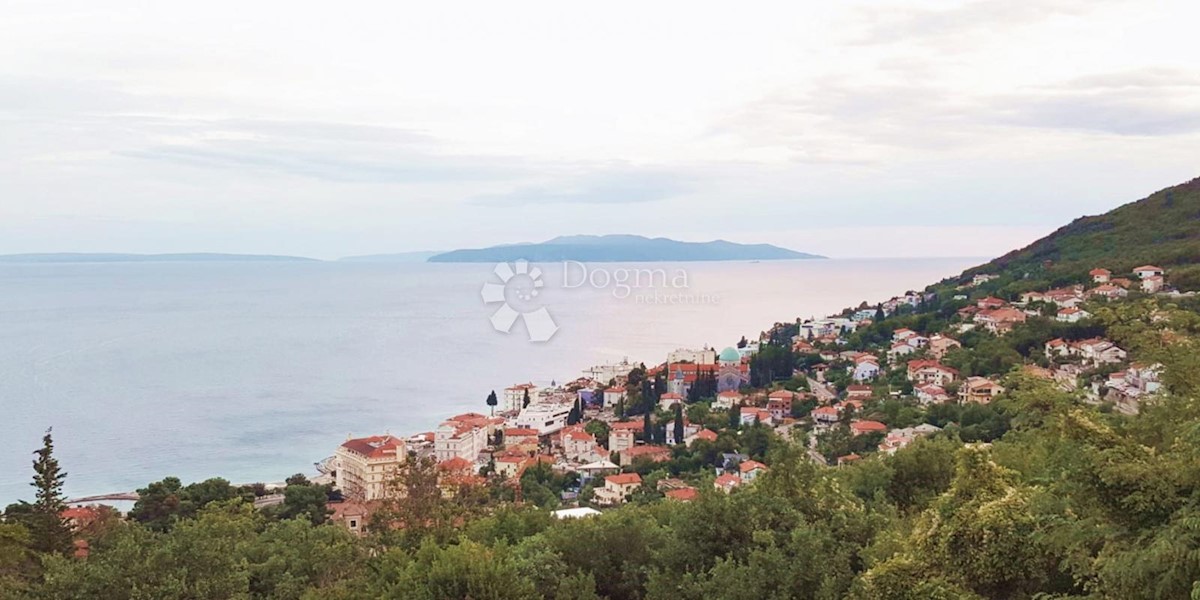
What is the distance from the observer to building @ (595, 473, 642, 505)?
75.5ft

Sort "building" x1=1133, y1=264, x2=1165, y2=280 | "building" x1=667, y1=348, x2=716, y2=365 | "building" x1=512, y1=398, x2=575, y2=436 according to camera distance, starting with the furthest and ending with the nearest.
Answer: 1. "building" x1=667, y1=348, x2=716, y2=365
2. "building" x1=512, y1=398, x2=575, y2=436
3. "building" x1=1133, y1=264, x2=1165, y2=280

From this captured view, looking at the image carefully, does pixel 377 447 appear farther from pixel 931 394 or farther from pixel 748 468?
pixel 931 394

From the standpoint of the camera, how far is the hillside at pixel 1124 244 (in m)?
41.4

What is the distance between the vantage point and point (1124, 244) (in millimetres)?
52938

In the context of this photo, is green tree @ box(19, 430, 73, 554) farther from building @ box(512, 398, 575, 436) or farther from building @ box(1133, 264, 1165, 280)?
building @ box(1133, 264, 1165, 280)

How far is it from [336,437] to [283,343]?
101 feet

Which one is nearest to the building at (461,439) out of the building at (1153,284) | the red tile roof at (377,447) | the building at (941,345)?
the red tile roof at (377,447)

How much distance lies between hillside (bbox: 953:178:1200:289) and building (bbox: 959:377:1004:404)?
44.8 feet

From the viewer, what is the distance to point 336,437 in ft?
118

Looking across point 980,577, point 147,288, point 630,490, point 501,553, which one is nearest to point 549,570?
point 501,553

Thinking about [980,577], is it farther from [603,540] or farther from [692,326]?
[692,326]

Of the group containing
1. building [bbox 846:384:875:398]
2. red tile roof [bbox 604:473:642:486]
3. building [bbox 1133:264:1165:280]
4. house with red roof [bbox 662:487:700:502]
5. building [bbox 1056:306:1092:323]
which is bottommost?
red tile roof [bbox 604:473:642:486]

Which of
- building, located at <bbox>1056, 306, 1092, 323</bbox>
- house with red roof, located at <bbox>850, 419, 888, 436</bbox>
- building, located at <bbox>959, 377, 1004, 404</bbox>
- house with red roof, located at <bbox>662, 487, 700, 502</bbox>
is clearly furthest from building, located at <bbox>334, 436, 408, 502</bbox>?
building, located at <bbox>1056, 306, 1092, 323</bbox>

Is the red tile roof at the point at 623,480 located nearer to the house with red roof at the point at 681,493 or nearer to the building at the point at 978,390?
the house with red roof at the point at 681,493
